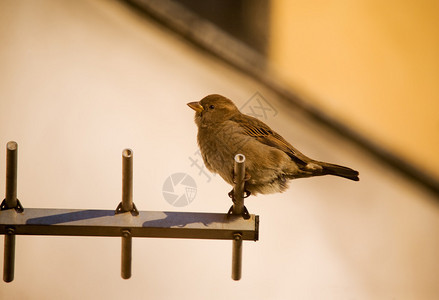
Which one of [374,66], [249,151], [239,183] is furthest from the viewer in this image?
[374,66]

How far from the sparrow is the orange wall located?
59.3 inches

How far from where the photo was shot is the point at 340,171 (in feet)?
10.7

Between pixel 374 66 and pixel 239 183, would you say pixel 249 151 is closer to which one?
pixel 239 183

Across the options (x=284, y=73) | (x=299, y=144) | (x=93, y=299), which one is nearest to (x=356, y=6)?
(x=284, y=73)

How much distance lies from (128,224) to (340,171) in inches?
42.0

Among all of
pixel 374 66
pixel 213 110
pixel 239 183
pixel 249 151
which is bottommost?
pixel 239 183

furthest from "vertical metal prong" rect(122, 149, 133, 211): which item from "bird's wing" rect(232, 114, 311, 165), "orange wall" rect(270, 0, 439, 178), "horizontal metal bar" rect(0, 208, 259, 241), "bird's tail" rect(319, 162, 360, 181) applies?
"orange wall" rect(270, 0, 439, 178)

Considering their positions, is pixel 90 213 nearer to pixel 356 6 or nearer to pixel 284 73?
pixel 284 73

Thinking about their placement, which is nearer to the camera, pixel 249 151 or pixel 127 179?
pixel 127 179

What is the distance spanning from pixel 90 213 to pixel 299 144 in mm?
2013

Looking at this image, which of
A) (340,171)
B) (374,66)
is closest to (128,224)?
(340,171)

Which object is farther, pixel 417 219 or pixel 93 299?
pixel 417 219

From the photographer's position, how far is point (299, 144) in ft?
15.1

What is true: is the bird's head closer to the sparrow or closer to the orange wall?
the sparrow
